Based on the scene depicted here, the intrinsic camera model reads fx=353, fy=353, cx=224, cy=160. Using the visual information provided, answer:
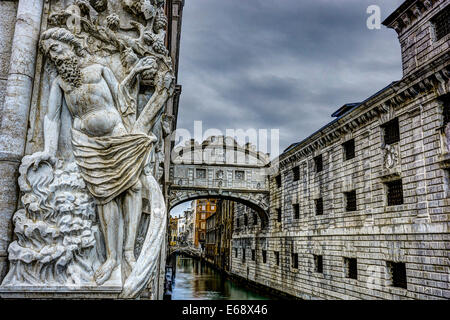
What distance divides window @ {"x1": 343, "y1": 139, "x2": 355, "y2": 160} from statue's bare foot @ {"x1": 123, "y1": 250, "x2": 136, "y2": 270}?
1750cm

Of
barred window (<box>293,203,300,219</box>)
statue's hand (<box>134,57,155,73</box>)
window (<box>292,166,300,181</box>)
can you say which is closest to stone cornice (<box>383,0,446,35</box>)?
window (<box>292,166,300,181</box>)

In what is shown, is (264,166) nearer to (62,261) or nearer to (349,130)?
(349,130)

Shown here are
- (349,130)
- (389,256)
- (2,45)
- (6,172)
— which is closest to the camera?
(6,172)

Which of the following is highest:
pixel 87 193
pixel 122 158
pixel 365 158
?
pixel 365 158

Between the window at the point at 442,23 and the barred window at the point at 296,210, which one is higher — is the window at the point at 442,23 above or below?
above

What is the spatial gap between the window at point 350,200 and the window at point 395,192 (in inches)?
103

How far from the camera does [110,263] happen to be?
314 cm

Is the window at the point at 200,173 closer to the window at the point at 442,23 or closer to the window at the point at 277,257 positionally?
the window at the point at 277,257

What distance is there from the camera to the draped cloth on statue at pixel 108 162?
3195mm

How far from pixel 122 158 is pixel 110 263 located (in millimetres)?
943

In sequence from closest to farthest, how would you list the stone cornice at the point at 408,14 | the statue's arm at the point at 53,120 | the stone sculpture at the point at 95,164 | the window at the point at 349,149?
the stone sculpture at the point at 95,164 → the statue's arm at the point at 53,120 → the stone cornice at the point at 408,14 → the window at the point at 349,149

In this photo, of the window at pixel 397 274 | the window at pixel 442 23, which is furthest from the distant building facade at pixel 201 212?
the window at pixel 442 23
